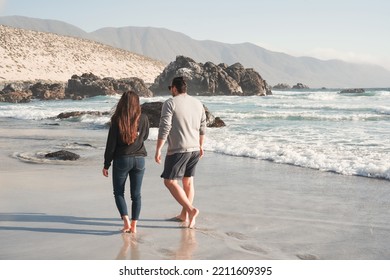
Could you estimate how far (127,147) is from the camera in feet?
18.1

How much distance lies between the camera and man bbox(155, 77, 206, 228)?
226 inches

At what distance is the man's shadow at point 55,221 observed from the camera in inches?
221

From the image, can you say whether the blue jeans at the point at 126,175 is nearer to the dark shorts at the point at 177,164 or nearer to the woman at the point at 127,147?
the woman at the point at 127,147

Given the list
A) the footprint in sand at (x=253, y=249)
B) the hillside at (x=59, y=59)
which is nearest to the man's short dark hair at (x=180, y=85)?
the footprint in sand at (x=253, y=249)

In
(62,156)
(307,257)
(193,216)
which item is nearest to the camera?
(307,257)

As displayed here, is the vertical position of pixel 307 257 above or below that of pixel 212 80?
below

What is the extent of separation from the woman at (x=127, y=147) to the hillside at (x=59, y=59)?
84281 millimetres

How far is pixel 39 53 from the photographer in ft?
362

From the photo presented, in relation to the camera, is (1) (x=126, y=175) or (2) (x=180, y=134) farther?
(2) (x=180, y=134)

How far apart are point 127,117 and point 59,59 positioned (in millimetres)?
110989

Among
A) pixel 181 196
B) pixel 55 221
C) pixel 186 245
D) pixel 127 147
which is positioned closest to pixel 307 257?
pixel 186 245

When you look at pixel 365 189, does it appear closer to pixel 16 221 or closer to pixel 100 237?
pixel 100 237

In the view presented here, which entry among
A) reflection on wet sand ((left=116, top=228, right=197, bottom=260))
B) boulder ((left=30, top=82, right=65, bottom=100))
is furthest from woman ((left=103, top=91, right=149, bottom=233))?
boulder ((left=30, top=82, right=65, bottom=100))

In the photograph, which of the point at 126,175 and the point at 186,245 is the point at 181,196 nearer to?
the point at 126,175
